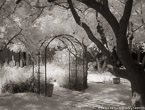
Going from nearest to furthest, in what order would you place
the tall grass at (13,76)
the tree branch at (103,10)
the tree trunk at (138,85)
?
the tree branch at (103,10)
the tree trunk at (138,85)
the tall grass at (13,76)

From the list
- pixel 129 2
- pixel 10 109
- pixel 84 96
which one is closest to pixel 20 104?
pixel 10 109

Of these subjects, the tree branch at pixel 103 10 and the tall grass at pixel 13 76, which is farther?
the tall grass at pixel 13 76

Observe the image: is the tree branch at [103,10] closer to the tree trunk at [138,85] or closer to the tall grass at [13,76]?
the tree trunk at [138,85]

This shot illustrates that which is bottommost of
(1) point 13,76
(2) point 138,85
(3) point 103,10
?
(2) point 138,85

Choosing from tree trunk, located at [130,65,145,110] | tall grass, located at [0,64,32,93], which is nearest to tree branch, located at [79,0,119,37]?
tree trunk, located at [130,65,145,110]

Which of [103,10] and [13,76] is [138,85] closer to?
[103,10]

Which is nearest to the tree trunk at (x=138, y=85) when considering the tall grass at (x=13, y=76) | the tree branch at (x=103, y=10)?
the tree branch at (x=103, y=10)

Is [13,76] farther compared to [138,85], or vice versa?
[13,76]

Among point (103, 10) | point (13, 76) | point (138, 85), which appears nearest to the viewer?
point (103, 10)

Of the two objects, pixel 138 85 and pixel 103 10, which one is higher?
pixel 103 10

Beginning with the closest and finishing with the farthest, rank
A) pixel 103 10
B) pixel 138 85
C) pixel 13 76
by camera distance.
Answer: pixel 103 10 < pixel 138 85 < pixel 13 76

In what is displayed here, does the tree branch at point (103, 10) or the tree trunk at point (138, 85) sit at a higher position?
the tree branch at point (103, 10)

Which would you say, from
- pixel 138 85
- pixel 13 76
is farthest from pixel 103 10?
pixel 13 76

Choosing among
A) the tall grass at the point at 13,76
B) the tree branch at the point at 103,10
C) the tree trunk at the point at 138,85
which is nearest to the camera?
the tree branch at the point at 103,10
